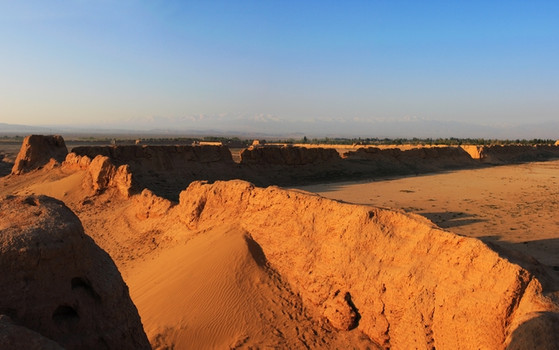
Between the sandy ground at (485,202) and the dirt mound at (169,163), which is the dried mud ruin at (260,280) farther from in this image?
the dirt mound at (169,163)

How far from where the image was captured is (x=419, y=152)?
1487 inches

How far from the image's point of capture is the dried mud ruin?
3430mm

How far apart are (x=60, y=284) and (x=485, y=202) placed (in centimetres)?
1937

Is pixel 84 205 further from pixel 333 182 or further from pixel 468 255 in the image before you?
pixel 333 182

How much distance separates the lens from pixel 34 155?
73.2 ft

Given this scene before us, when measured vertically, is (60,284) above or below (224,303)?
above

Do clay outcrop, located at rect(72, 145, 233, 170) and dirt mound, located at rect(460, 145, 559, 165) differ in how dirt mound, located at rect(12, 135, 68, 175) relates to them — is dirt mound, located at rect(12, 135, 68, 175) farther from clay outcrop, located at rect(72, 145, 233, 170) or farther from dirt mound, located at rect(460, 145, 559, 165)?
dirt mound, located at rect(460, 145, 559, 165)

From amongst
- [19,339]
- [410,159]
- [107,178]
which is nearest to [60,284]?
[19,339]

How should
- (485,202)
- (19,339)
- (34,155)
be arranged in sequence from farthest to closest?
(34,155), (485,202), (19,339)

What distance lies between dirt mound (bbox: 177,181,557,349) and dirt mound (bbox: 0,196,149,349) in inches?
134

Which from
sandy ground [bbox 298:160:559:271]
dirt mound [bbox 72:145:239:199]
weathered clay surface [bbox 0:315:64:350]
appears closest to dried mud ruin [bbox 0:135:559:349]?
weathered clay surface [bbox 0:315:64:350]

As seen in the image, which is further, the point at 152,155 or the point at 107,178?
the point at 152,155

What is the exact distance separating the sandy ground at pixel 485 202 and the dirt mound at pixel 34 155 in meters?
15.6

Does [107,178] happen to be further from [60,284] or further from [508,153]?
[508,153]
